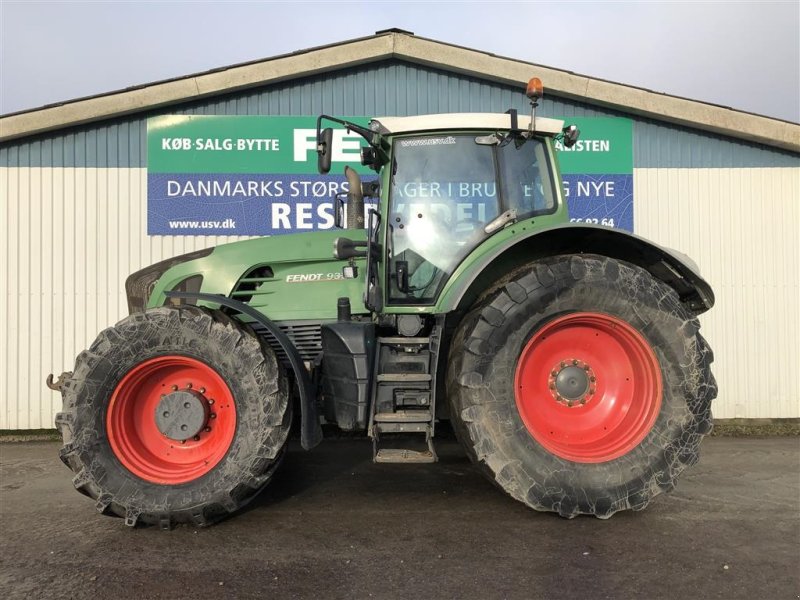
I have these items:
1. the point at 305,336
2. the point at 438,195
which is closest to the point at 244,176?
the point at 305,336

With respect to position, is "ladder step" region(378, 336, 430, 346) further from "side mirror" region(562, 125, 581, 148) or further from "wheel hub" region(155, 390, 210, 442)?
"side mirror" region(562, 125, 581, 148)

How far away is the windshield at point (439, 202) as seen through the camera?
3.49 m

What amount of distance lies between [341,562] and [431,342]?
1.36 meters

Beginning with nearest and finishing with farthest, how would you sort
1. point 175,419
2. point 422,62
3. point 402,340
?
point 175,419 < point 402,340 < point 422,62

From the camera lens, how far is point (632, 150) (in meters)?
6.30

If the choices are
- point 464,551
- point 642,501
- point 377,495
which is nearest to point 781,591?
point 642,501

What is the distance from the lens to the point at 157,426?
3146 mm

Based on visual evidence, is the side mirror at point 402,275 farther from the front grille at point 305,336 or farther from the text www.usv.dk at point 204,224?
the text www.usv.dk at point 204,224

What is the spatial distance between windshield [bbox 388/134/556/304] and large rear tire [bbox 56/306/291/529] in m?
1.05

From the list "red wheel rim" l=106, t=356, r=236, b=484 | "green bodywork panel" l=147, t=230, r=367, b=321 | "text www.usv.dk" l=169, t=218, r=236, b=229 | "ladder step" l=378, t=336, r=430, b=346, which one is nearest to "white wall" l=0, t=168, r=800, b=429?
"text www.usv.dk" l=169, t=218, r=236, b=229

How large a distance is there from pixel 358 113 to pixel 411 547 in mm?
4864

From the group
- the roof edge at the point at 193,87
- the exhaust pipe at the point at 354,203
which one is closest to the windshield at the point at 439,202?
the exhaust pipe at the point at 354,203

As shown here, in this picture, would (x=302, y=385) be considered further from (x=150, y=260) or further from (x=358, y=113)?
(x=358, y=113)

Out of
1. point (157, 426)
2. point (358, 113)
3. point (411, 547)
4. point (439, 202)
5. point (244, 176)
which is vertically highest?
point (358, 113)
